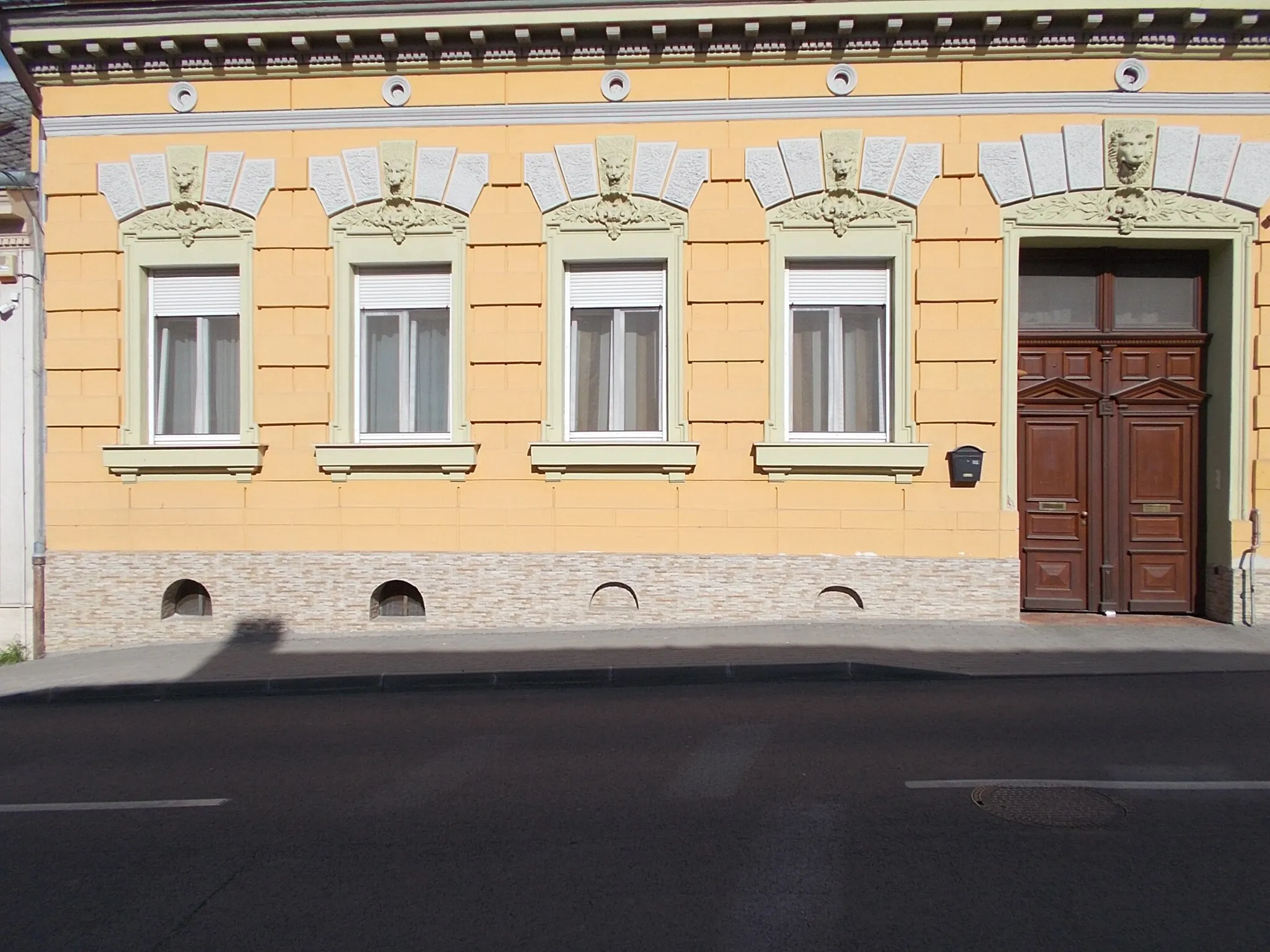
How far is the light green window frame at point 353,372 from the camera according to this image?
36.6 feet

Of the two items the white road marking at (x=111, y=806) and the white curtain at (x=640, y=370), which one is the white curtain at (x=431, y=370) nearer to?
the white curtain at (x=640, y=370)

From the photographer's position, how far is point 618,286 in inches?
443

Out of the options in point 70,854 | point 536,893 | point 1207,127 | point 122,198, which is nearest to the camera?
point 536,893

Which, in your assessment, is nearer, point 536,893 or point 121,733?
point 536,893

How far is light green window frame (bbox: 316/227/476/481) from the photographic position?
11.2 metres

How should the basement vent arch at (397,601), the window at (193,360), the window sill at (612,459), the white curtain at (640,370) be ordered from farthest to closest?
the window at (193,360)
the basement vent arch at (397,601)
the white curtain at (640,370)
the window sill at (612,459)

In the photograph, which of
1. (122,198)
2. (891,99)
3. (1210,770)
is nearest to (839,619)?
(1210,770)

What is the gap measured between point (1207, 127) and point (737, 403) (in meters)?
5.88

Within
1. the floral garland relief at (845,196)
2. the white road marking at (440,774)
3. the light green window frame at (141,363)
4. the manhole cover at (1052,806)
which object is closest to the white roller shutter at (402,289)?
the light green window frame at (141,363)

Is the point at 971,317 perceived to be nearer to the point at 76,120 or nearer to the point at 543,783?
the point at 543,783

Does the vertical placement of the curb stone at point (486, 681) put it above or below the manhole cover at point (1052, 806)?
below

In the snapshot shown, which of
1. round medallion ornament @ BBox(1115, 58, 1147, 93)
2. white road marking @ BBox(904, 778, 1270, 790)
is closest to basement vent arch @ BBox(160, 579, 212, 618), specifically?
white road marking @ BBox(904, 778, 1270, 790)

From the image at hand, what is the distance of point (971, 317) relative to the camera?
10.8 m

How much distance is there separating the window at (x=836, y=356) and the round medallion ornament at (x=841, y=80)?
1.91 metres
